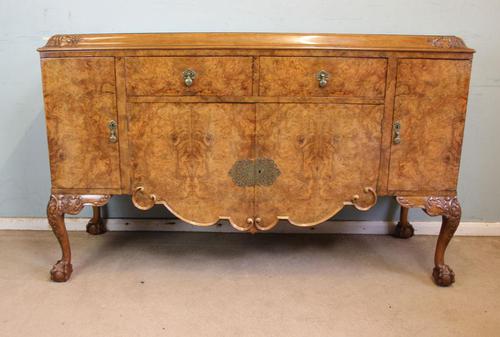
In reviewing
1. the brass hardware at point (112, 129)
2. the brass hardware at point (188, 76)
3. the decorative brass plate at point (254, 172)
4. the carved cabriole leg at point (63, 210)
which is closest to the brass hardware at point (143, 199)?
the carved cabriole leg at point (63, 210)

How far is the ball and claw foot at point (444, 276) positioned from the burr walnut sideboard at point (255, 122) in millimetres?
260

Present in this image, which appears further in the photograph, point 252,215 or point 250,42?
point 252,215

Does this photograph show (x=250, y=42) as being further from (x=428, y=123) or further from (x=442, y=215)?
(x=442, y=215)

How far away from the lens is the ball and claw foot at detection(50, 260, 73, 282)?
187 cm

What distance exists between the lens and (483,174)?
240 centimetres

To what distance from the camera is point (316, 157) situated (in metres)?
1.76

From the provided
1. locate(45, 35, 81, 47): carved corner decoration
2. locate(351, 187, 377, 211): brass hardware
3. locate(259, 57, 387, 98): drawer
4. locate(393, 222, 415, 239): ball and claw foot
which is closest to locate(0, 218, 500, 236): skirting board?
locate(393, 222, 415, 239): ball and claw foot

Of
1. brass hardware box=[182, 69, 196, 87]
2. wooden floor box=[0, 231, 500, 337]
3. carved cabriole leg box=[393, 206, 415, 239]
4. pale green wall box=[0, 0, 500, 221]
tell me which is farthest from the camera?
carved cabriole leg box=[393, 206, 415, 239]

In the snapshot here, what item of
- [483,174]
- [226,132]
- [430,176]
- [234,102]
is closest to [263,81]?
[234,102]

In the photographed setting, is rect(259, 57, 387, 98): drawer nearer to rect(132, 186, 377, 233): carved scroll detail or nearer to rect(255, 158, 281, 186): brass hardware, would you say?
rect(255, 158, 281, 186): brass hardware

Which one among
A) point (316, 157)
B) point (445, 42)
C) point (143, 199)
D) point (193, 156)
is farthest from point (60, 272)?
point (445, 42)

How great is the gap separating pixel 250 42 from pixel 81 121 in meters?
0.74

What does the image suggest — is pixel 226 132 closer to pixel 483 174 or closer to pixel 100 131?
pixel 100 131

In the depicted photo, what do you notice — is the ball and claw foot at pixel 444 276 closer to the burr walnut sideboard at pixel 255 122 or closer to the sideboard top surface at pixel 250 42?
the burr walnut sideboard at pixel 255 122
